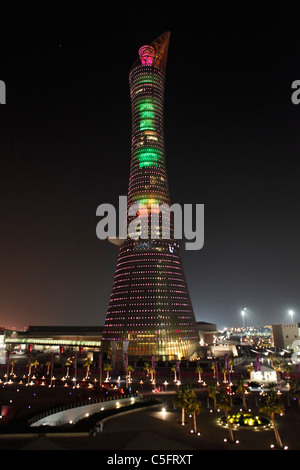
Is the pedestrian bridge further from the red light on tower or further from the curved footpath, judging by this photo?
the red light on tower

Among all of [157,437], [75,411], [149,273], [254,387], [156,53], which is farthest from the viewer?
[156,53]

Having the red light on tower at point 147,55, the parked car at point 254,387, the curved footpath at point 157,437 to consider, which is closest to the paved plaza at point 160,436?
the curved footpath at point 157,437

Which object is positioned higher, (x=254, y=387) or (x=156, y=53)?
(x=156, y=53)

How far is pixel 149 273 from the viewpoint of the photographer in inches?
4392

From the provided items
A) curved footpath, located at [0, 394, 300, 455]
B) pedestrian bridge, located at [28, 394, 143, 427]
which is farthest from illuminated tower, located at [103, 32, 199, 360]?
curved footpath, located at [0, 394, 300, 455]

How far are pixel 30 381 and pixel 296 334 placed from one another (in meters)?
120

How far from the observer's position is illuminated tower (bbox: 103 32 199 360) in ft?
347

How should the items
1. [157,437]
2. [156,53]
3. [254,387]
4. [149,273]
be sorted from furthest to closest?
[156,53] < [149,273] < [254,387] < [157,437]

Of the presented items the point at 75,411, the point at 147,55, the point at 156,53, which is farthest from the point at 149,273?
the point at 156,53

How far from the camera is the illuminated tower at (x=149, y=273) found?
106m

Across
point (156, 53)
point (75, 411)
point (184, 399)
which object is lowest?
point (75, 411)

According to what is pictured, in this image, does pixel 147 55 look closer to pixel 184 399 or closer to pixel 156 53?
pixel 156 53
